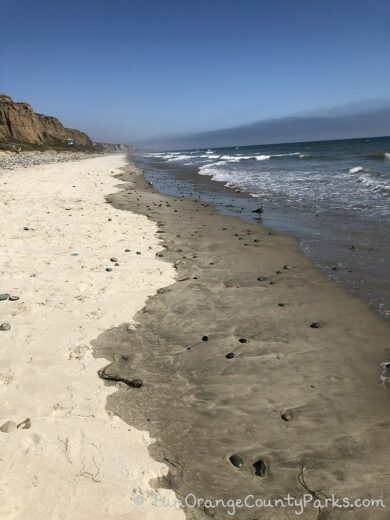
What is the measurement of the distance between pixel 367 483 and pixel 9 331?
4.15m

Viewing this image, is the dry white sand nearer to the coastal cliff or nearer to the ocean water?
the ocean water

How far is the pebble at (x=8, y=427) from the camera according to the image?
122 inches

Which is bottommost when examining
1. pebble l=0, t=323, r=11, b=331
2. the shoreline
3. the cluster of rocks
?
the shoreline

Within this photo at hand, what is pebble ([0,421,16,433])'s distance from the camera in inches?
122

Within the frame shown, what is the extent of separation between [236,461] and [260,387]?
1.01 m

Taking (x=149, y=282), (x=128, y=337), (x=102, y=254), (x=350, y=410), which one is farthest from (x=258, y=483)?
(x=102, y=254)

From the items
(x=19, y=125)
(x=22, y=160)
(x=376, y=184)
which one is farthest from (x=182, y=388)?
(x=19, y=125)

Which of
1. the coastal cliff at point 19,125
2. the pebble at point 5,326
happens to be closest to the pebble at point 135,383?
the pebble at point 5,326

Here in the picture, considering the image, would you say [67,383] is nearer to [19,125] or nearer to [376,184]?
[376,184]

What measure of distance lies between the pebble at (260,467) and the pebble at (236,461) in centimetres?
10

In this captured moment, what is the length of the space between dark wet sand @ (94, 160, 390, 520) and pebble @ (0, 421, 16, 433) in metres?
0.82

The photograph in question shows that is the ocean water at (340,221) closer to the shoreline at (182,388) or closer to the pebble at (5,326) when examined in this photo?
the shoreline at (182,388)

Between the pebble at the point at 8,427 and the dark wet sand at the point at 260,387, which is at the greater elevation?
the pebble at the point at 8,427

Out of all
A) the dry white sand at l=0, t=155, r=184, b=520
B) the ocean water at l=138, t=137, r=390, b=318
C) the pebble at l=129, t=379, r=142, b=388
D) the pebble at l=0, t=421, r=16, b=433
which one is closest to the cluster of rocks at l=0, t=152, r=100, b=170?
the ocean water at l=138, t=137, r=390, b=318
